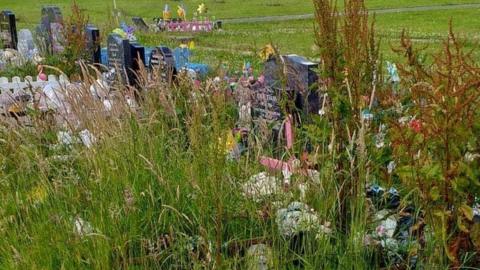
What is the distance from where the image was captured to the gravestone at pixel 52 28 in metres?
9.68

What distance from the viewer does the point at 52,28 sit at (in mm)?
10000

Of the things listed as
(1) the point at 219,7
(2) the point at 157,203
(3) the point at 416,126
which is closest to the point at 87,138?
(2) the point at 157,203

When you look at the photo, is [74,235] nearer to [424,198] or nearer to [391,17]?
[424,198]

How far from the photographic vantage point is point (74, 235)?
9.47ft

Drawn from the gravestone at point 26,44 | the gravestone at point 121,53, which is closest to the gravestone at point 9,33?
the gravestone at point 26,44

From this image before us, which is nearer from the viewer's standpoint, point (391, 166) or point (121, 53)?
point (391, 166)

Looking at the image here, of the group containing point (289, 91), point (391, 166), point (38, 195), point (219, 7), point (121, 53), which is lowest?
point (38, 195)

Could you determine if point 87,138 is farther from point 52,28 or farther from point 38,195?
point 52,28

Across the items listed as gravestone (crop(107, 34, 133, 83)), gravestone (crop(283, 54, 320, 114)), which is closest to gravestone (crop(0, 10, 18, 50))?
gravestone (crop(107, 34, 133, 83))

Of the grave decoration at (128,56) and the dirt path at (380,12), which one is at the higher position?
the grave decoration at (128,56)

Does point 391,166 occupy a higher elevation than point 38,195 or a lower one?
higher

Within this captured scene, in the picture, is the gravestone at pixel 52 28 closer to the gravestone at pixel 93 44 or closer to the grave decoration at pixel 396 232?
the gravestone at pixel 93 44

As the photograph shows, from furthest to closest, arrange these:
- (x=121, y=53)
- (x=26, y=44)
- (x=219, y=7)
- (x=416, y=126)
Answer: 1. (x=219, y=7)
2. (x=26, y=44)
3. (x=121, y=53)
4. (x=416, y=126)

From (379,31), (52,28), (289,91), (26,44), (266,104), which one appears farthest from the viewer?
(379,31)
